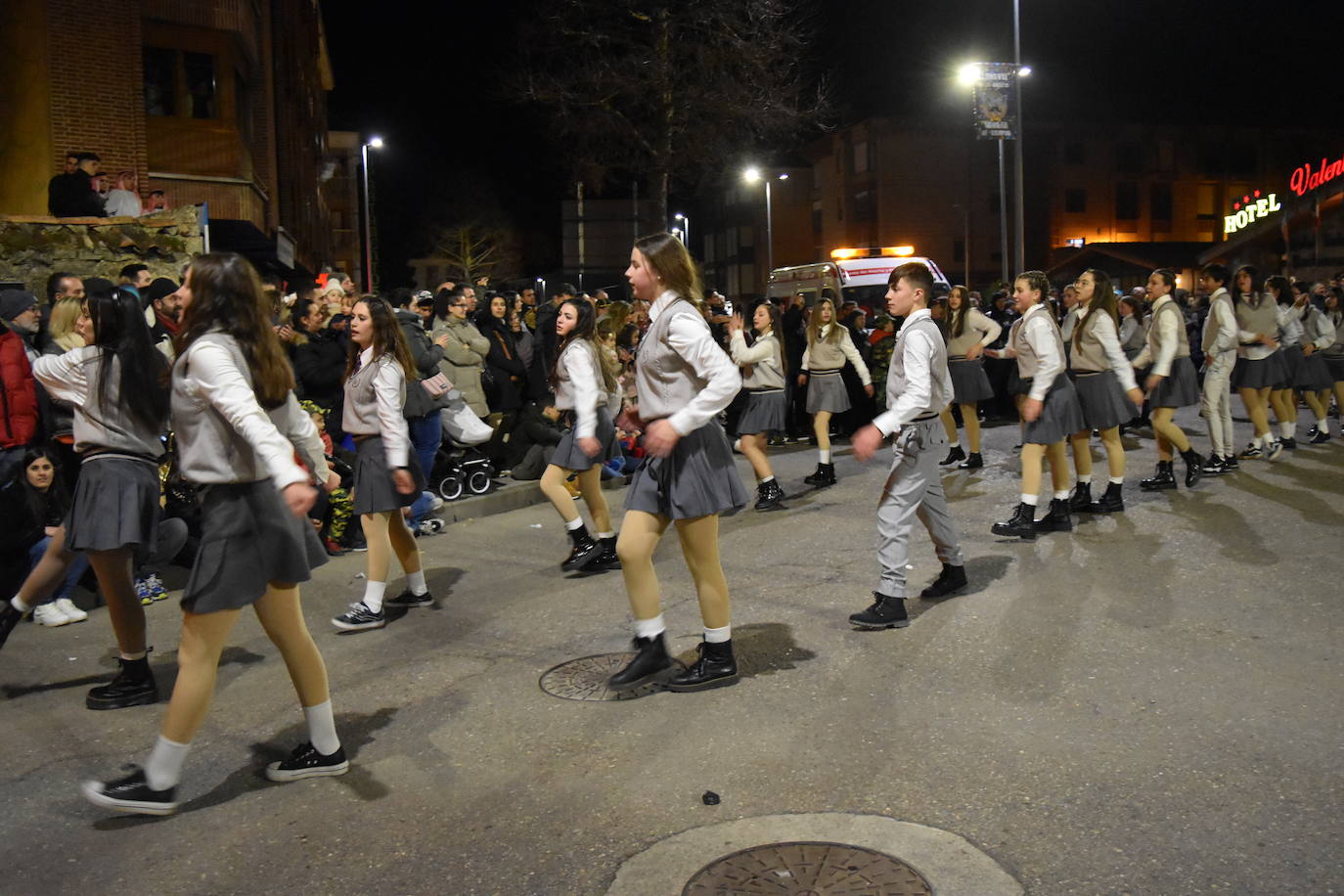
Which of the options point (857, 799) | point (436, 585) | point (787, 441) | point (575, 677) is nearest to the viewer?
point (857, 799)

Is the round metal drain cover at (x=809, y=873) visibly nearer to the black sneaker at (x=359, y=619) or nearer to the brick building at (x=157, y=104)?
the black sneaker at (x=359, y=619)

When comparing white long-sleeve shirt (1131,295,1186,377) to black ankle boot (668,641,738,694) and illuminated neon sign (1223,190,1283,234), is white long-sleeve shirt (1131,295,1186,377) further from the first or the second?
illuminated neon sign (1223,190,1283,234)

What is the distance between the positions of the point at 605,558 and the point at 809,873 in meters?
4.72

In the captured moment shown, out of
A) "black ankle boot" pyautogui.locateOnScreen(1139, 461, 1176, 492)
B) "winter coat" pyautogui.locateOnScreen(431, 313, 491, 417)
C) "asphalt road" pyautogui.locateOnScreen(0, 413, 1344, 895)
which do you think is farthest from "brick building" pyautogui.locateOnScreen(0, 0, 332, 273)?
"black ankle boot" pyautogui.locateOnScreen(1139, 461, 1176, 492)

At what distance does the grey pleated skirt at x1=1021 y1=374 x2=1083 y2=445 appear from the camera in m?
8.61

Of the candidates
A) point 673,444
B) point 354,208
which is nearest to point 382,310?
point 673,444

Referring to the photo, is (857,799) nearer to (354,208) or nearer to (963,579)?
(963,579)

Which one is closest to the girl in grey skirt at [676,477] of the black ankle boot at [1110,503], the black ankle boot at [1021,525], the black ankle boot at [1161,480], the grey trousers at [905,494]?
the grey trousers at [905,494]

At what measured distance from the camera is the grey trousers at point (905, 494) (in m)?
6.48

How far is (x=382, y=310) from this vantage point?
699 centimetres

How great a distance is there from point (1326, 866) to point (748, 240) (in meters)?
79.2

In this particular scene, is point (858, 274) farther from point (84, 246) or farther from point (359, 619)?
point (359, 619)

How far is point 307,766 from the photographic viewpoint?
181 inches

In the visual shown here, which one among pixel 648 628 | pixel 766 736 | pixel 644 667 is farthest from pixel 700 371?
pixel 766 736
